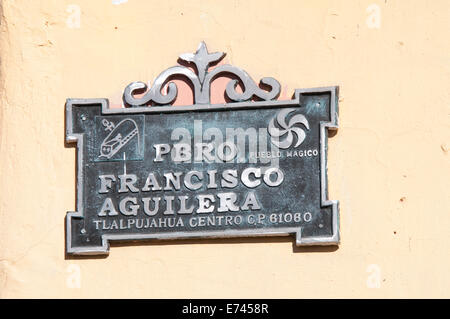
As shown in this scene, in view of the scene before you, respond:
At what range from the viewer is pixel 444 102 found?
732cm

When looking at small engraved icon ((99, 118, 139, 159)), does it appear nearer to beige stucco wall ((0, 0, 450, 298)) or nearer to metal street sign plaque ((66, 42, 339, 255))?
metal street sign plaque ((66, 42, 339, 255))

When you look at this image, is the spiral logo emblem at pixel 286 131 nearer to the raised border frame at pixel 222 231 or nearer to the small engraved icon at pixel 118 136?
the raised border frame at pixel 222 231

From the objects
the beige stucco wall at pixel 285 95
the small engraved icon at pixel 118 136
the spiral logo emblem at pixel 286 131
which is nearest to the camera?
the beige stucco wall at pixel 285 95

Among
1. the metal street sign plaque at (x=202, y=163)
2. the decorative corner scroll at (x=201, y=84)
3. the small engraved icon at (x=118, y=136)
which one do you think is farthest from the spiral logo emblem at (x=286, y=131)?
the small engraved icon at (x=118, y=136)

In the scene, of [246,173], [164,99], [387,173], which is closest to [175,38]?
[164,99]

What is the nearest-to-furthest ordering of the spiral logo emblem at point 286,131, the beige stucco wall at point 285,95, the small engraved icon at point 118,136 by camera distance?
1. the beige stucco wall at point 285,95
2. the spiral logo emblem at point 286,131
3. the small engraved icon at point 118,136

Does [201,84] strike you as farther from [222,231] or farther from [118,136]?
[222,231]

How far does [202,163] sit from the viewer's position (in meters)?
7.40

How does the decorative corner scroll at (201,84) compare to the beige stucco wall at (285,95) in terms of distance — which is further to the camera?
the decorative corner scroll at (201,84)

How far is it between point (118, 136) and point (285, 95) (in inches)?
34.6

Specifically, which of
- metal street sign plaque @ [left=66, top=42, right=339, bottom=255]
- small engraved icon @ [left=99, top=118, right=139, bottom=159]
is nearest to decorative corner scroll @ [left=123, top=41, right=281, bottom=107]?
metal street sign plaque @ [left=66, top=42, right=339, bottom=255]

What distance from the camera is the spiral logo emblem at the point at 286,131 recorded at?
24.1 feet
